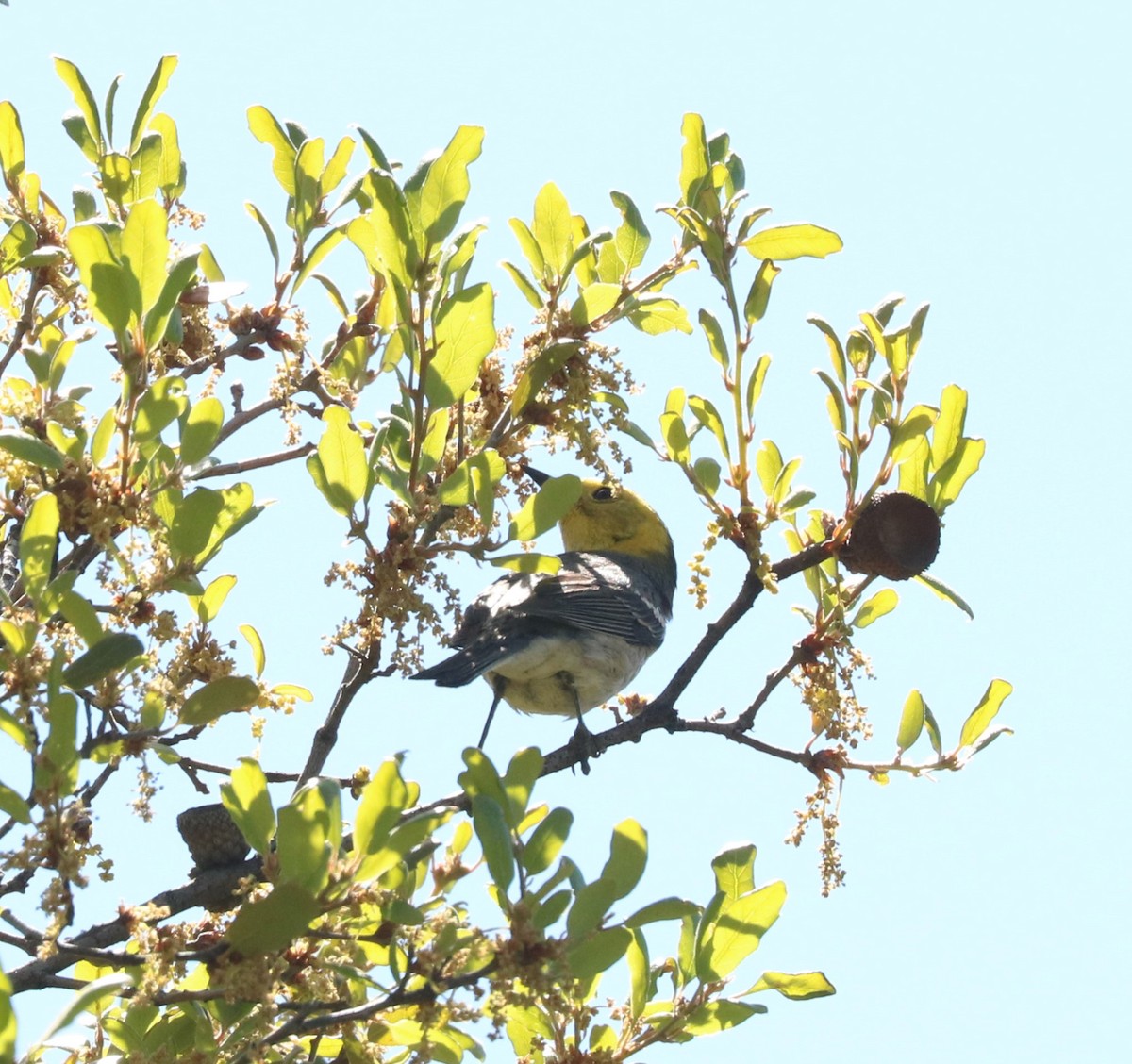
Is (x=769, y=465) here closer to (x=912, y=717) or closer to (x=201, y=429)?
(x=912, y=717)

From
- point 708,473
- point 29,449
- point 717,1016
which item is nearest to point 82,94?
point 29,449

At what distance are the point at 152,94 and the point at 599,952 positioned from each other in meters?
2.09

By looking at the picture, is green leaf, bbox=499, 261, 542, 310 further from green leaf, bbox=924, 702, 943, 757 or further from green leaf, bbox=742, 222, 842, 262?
green leaf, bbox=924, 702, 943, 757

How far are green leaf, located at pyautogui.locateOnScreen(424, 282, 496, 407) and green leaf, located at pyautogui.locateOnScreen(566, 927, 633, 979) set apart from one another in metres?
0.95

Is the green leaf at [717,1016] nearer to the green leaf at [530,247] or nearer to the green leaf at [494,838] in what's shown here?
the green leaf at [494,838]

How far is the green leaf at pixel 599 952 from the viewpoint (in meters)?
2.34

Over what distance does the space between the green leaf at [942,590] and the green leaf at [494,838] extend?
50.0 inches

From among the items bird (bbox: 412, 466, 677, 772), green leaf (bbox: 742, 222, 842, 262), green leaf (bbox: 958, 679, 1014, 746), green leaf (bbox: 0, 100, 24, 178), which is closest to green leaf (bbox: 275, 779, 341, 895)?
green leaf (bbox: 742, 222, 842, 262)

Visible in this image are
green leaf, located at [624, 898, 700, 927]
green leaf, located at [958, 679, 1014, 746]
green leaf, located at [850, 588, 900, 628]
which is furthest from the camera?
green leaf, located at [850, 588, 900, 628]

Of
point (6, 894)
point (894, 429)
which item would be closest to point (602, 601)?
point (894, 429)

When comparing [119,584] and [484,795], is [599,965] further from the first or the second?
[119,584]

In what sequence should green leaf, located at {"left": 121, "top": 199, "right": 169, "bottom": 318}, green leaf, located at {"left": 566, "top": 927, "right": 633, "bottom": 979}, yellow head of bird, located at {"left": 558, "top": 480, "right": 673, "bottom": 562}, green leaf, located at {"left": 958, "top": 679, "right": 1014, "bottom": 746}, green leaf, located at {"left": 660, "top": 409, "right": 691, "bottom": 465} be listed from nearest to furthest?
1. green leaf, located at {"left": 121, "top": 199, "right": 169, "bottom": 318}
2. green leaf, located at {"left": 566, "top": 927, "right": 633, "bottom": 979}
3. green leaf, located at {"left": 660, "top": 409, "right": 691, "bottom": 465}
4. green leaf, located at {"left": 958, "top": 679, "right": 1014, "bottom": 746}
5. yellow head of bird, located at {"left": 558, "top": 480, "right": 673, "bottom": 562}

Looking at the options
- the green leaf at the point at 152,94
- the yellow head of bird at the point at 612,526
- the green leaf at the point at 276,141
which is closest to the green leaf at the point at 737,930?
the green leaf at the point at 276,141

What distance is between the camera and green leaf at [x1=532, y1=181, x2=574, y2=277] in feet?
8.89
